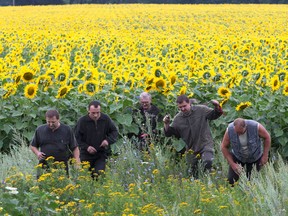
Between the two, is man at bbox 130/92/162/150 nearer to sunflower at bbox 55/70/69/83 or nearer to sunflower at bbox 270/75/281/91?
sunflower at bbox 55/70/69/83

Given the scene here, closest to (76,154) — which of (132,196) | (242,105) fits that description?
(132,196)

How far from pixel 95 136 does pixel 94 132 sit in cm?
6

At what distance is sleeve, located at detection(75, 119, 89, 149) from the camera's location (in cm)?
1090

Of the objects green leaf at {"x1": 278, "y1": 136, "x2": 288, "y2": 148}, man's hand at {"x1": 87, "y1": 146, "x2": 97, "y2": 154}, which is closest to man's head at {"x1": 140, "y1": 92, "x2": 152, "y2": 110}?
man's hand at {"x1": 87, "y1": 146, "x2": 97, "y2": 154}

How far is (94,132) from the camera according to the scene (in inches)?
429

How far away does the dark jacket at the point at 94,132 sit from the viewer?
10.9 meters

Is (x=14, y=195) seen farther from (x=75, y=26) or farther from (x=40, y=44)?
(x=75, y=26)

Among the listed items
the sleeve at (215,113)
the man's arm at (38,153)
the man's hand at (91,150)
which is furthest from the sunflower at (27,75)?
the sleeve at (215,113)

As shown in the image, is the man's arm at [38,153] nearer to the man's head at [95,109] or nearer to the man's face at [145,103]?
the man's head at [95,109]

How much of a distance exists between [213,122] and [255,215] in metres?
4.85

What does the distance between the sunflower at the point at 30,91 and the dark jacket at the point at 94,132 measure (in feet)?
6.64

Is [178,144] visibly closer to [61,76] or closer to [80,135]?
[80,135]

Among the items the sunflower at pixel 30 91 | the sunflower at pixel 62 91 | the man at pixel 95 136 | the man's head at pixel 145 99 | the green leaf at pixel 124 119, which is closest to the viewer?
the man at pixel 95 136

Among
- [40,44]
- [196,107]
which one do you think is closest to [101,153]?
[196,107]
